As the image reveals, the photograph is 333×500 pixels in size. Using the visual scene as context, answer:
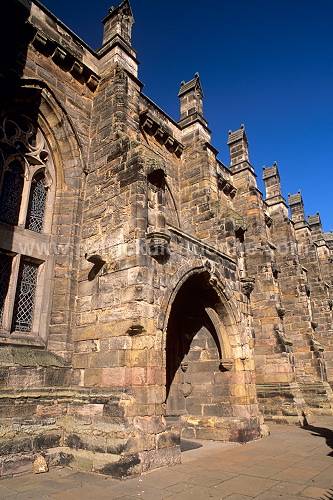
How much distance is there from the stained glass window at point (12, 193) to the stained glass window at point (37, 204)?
268 millimetres

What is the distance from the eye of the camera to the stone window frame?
625cm

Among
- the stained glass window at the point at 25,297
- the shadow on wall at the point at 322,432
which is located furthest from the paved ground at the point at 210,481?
the stained glass window at the point at 25,297

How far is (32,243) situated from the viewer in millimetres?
6855

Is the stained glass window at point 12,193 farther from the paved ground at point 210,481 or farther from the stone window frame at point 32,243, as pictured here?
the paved ground at point 210,481

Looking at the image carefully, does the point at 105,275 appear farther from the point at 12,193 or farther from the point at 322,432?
the point at 322,432

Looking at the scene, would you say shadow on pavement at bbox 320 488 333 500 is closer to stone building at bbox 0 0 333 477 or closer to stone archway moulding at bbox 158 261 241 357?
stone building at bbox 0 0 333 477

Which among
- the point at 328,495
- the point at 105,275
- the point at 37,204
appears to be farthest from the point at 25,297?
the point at 328,495

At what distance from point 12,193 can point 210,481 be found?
590cm

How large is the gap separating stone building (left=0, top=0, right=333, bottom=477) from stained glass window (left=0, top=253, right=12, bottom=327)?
18 millimetres

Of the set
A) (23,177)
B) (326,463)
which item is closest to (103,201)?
(23,177)

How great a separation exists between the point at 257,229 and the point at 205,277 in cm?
670

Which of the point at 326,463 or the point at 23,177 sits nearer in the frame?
the point at 326,463

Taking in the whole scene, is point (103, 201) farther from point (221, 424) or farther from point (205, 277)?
point (221, 424)

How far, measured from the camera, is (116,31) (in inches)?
362
